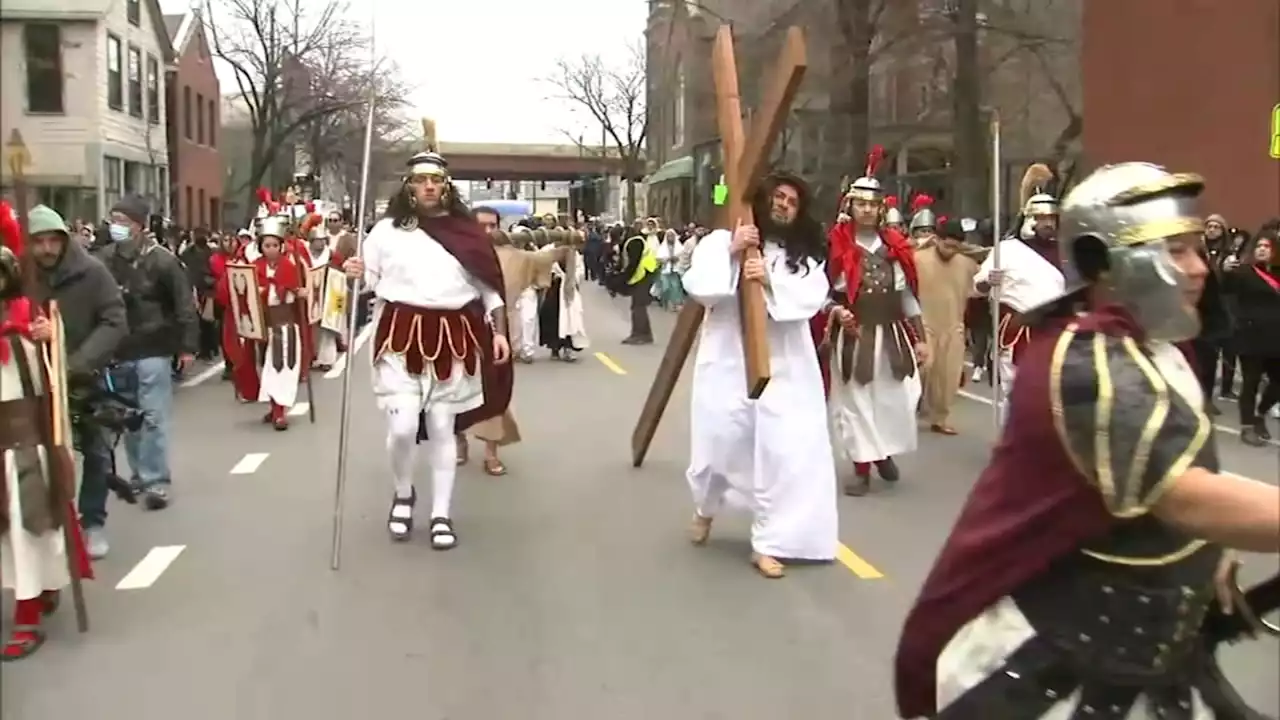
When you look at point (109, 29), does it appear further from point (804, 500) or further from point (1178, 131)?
point (1178, 131)

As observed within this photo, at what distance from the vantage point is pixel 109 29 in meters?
24.2

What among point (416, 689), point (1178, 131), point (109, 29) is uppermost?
point (109, 29)

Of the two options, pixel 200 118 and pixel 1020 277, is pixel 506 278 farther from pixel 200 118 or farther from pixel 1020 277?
pixel 200 118

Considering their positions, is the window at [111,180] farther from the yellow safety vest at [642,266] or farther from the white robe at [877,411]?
the yellow safety vest at [642,266]

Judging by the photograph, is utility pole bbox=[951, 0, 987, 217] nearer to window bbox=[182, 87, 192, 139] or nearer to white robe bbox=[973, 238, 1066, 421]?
white robe bbox=[973, 238, 1066, 421]

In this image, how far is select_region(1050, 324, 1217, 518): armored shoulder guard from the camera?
2260mm

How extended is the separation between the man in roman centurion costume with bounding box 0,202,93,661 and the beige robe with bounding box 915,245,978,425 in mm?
7620

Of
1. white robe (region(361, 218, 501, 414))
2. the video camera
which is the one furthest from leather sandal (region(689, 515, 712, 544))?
the video camera

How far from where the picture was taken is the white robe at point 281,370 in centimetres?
1234

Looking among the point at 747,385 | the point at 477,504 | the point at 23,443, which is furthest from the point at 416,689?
the point at 477,504

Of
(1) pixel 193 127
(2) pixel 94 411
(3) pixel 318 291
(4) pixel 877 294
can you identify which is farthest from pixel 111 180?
(1) pixel 193 127

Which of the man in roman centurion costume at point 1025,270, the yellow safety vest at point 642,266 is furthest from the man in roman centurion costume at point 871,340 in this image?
the yellow safety vest at point 642,266

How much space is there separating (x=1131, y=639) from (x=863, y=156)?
22.9m

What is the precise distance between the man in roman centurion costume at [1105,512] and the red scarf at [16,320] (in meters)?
3.96
